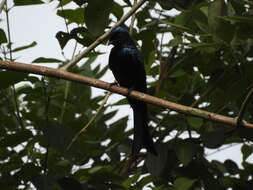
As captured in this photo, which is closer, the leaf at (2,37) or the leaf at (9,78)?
the leaf at (9,78)

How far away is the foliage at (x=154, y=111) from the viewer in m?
2.28

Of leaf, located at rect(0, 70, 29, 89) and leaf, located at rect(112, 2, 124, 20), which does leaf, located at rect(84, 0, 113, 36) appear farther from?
leaf, located at rect(112, 2, 124, 20)

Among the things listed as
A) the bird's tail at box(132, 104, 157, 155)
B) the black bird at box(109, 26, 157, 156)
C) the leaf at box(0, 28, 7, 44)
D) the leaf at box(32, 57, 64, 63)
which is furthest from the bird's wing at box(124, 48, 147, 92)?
the leaf at box(0, 28, 7, 44)

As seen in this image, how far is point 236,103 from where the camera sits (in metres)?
2.61

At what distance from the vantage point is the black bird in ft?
9.54

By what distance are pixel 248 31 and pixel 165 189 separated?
2.11ft

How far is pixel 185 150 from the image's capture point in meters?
2.59

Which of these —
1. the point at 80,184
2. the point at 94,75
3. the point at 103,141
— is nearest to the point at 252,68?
the point at 80,184

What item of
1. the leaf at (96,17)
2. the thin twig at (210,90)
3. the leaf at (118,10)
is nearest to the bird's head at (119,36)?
the leaf at (118,10)

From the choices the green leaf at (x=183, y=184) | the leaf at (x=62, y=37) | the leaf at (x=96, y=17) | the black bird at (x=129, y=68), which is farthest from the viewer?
the black bird at (x=129, y=68)

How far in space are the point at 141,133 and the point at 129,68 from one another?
646 mm

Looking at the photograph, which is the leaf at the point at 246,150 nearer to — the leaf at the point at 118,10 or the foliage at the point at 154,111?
the foliage at the point at 154,111

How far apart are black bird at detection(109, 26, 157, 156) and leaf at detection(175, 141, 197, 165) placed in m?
0.18

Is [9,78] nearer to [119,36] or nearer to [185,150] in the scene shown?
[185,150]
